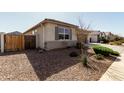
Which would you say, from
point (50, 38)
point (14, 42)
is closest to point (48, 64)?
point (50, 38)

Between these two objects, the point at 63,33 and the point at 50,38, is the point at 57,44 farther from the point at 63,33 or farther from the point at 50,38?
the point at 63,33

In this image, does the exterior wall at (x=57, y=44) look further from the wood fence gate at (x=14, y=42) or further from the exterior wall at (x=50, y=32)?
the wood fence gate at (x=14, y=42)

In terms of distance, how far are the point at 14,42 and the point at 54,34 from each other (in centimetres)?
423

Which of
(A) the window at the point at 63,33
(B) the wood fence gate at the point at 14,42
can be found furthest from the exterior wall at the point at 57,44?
(B) the wood fence gate at the point at 14,42

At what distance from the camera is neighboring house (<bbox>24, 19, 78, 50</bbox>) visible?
12727 millimetres

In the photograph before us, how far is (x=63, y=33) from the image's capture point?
48.1ft

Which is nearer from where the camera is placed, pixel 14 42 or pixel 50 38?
pixel 50 38

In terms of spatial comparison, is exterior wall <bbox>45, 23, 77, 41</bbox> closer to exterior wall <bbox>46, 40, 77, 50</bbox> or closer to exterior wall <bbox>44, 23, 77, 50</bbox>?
exterior wall <bbox>44, 23, 77, 50</bbox>

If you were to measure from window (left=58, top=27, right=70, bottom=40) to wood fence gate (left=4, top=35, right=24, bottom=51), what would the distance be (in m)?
4.15

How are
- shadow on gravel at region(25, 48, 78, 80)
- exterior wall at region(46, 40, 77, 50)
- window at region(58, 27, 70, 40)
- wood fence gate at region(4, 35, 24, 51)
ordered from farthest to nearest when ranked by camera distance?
window at region(58, 27, 70, 40), exterior wall at region(46, 40, 77, 50), wood fence gate at region(4, 35, 24, 51), shadow on gravel at region(25, 48, 78, 80)

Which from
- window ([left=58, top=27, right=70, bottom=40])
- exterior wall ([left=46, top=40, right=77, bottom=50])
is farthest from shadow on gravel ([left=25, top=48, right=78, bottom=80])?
window ([left=58, top=27, right=70, bottom=40])
